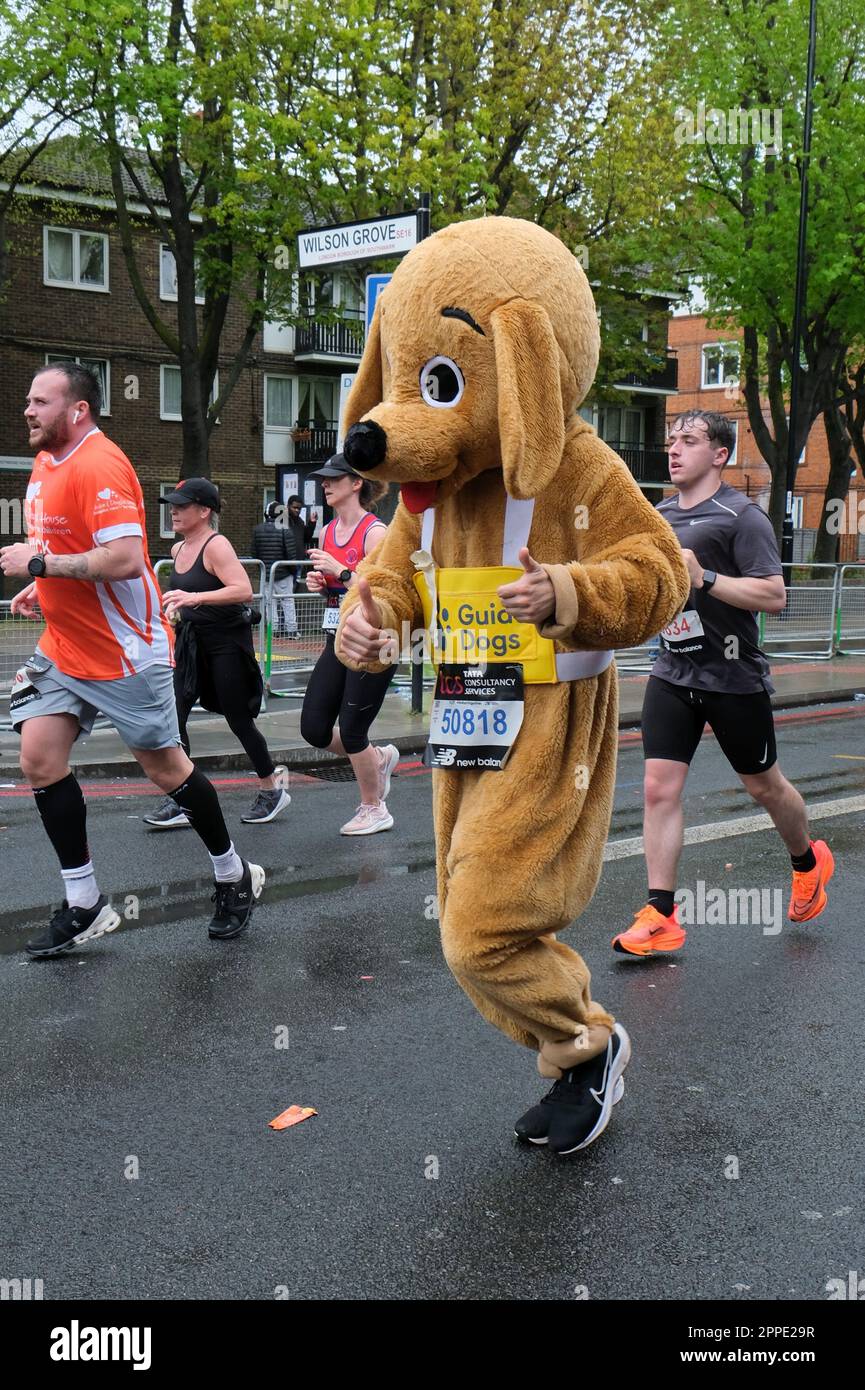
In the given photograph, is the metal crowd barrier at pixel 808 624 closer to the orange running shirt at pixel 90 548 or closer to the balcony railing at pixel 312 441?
the orange running shirt at pixel 90 548

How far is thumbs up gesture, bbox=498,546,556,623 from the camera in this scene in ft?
9.57

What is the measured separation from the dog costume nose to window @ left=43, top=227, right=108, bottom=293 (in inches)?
1224

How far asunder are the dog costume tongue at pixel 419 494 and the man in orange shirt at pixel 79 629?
1996mm

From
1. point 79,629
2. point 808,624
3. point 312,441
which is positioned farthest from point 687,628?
point 312,441

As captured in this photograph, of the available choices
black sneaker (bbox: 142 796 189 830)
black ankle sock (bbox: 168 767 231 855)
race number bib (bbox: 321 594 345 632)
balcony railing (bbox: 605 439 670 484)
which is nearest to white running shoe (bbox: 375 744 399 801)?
race number bib (bbox: 321 594 345 632)

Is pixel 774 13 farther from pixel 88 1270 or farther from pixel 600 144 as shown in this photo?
pixel 88 1270

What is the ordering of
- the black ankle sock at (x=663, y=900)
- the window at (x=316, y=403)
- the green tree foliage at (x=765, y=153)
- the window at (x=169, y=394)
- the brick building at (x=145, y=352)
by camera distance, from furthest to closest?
1. the window at (x=316, y=403)
2. the window at (x=169, y=394)
3. the brick building at (x=145, y=352)
4. the green tree foliage at (x=765, y=153)
5. the black ankle sock at (x=663, y=900)

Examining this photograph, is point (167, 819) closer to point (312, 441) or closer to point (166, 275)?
point (166, 275)

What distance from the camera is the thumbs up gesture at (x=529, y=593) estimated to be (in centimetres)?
292

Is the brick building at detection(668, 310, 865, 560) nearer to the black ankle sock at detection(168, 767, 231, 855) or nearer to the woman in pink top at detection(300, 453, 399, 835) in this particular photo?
the woman in pink top at detection(300, 453, 399, 835)

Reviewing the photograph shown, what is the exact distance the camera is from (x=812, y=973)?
504 cm

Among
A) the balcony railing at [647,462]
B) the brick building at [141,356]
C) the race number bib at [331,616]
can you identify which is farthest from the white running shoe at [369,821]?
the balcony railing at [647,462]

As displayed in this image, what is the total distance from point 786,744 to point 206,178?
16863 mm
